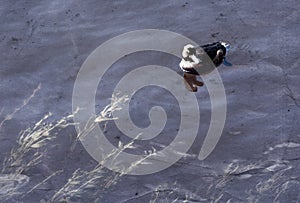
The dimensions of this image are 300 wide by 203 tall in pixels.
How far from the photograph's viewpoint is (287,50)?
6.52 meters

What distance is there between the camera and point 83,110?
580 centimetres

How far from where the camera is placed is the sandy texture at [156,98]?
4.86m

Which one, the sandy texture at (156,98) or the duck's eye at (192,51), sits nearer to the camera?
the sandy texture at (156,98)

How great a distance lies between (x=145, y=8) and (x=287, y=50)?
6.46 feet

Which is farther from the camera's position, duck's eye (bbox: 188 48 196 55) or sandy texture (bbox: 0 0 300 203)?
duck's eye (bbox: 188 48 196 55)

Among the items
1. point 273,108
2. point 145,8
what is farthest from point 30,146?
point 145,8

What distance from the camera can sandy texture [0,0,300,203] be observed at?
4.86 metres

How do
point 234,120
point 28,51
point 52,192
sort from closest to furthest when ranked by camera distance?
point 52,192 < point 234,120 < point 28,51

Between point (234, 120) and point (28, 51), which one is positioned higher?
point (28, 51)

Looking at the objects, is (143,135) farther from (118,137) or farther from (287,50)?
(287,50)

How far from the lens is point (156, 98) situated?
19.6 ft

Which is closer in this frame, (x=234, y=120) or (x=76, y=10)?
(x=234, y=120)

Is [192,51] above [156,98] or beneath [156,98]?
above

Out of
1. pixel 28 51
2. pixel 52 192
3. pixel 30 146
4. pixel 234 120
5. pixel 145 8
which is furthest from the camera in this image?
pixel 145 8
